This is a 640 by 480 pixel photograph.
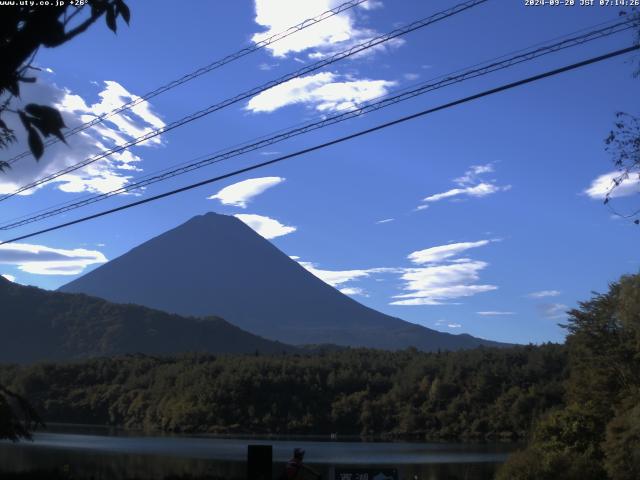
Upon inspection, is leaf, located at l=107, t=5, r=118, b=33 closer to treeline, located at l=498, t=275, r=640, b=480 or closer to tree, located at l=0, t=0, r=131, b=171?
tree, located at l=0, t=0, r=131, b=171

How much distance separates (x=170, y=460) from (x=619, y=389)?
28777mm

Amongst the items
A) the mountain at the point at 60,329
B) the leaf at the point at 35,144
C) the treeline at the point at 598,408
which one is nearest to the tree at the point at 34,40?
the leaf at the point at 35,144

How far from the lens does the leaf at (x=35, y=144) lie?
3247 millimetres

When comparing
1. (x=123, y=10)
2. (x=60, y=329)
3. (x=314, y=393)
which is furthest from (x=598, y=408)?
(x=60, y=329)

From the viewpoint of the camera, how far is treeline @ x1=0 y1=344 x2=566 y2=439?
102 meters

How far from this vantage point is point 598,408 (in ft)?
127

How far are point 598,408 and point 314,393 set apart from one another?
84.6 metres

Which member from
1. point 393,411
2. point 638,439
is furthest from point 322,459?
point 393,411

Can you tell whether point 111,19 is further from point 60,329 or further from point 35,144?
point 60,329

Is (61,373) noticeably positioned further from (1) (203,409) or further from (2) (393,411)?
(2) (393,411)

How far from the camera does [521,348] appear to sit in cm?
11412

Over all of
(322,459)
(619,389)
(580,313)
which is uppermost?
(580,313)

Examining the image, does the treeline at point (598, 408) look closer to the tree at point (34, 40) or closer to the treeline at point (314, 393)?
the tree at point (34, 40)

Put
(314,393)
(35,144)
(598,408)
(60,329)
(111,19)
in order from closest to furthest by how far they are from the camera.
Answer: (35,144) < (111,19) < (598,408) < (314,393) < (60,329)
